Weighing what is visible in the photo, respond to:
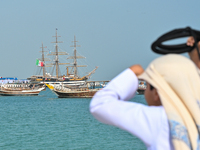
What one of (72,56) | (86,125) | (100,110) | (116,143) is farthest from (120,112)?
(72,56)

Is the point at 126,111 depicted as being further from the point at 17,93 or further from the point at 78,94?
the point at 17,93

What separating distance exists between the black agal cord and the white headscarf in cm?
12

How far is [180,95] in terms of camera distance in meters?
1.31

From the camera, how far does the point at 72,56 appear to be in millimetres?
99375

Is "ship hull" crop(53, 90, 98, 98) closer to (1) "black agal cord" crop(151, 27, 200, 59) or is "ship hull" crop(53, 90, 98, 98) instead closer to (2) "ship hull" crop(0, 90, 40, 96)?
(2) "ship hull" crop(0, 90, 40, 96)

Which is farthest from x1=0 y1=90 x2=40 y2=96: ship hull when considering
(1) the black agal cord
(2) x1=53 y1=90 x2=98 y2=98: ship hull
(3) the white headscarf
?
(3) the white headscarf

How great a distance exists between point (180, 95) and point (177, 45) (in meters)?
0.28

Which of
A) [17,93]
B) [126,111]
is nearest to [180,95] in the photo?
[126,111]

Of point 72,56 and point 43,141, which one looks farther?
point 72,56

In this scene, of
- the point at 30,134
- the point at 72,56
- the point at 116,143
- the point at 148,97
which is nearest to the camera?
the point at 148,97

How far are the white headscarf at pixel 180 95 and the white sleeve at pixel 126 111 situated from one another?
54 mm

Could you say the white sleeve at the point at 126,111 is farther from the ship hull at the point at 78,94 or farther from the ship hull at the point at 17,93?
the ship hull at the point at 17,93

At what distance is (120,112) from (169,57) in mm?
282

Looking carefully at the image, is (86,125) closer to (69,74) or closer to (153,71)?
(153,71)
